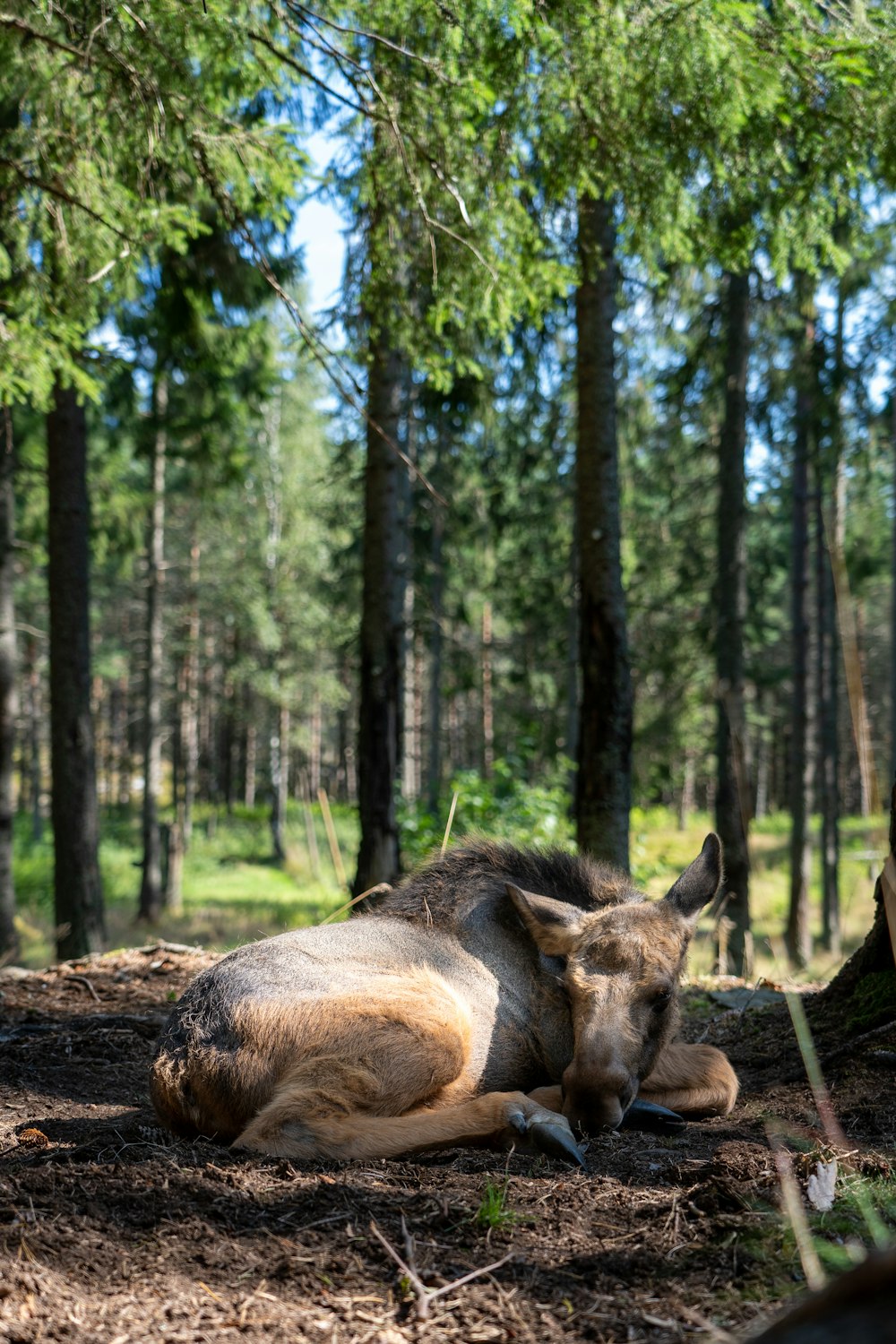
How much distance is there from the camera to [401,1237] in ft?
9.61

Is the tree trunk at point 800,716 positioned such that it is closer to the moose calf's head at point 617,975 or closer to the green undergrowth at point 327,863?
the green undergrowth at point 327,863

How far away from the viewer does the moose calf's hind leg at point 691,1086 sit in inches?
183

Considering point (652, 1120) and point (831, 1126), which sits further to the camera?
point (652, 1120)

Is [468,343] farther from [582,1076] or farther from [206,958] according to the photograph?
[582,1076]

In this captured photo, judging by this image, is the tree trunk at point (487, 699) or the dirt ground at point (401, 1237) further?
the tree trunk at point (487, 699)

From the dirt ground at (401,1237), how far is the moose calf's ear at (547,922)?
38.4 inches

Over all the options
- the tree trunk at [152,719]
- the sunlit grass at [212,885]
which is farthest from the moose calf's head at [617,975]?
the tree trunk at [152,719]

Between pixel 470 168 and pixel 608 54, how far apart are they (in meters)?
1.05

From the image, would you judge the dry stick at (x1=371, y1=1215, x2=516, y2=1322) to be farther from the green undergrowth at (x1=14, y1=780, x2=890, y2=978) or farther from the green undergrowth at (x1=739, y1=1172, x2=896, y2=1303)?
the green undergrowth at (x1=14, y1=780, x2=890, y2=978)

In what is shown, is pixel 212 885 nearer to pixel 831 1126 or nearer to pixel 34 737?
pixel 34 737

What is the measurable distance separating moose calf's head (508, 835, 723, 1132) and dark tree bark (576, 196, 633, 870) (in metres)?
2.97

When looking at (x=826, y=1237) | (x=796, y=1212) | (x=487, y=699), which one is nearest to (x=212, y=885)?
(x=487, y=699)

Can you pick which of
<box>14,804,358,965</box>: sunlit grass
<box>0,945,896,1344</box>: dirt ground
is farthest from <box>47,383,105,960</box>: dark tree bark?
<box>0,945,896,1344</box>: dirt ground

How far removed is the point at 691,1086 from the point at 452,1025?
1.25 meters
